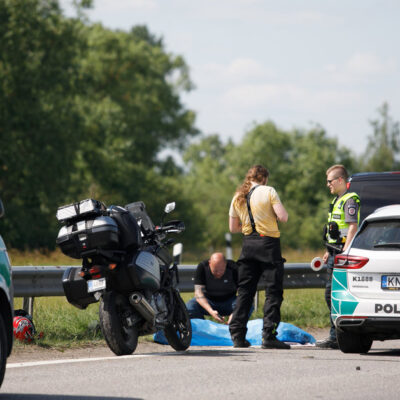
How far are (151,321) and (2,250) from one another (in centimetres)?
272

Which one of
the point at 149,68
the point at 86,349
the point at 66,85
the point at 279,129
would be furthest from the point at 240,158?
the point at 86,349

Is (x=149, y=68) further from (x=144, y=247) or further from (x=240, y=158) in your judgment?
(x=144, y=247)

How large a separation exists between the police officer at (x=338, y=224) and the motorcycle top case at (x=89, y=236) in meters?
2.87

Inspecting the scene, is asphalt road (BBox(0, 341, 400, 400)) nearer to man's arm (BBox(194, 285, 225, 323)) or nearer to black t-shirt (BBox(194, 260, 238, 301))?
man's arm (BBox(194, 285, 225, 323))

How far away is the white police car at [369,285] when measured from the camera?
9766 mm

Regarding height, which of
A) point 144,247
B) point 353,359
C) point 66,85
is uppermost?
point 66,85

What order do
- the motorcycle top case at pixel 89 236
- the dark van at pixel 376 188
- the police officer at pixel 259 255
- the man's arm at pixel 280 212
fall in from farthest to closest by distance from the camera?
the dark van at pixel 376 188 < the police officer at pixel 259 255 < the man's arm at pixel 280 212 < the motorcycle top case at pixel 89 236

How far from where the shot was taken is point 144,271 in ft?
30.7

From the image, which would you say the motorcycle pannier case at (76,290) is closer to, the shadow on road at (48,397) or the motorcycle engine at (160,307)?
the motorcycle engine at (160,307)

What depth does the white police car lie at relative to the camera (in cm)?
977

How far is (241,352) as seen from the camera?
33.4 ft

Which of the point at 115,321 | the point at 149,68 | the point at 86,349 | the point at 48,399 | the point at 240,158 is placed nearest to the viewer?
the point at 48,399

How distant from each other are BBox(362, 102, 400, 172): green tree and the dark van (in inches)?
3406

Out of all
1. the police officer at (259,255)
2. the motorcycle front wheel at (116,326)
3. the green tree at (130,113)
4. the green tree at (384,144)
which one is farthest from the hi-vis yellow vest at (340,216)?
the green tree at (384,144)
